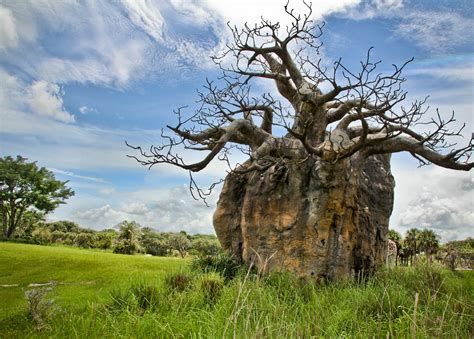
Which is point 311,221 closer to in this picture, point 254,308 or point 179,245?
point 254,308

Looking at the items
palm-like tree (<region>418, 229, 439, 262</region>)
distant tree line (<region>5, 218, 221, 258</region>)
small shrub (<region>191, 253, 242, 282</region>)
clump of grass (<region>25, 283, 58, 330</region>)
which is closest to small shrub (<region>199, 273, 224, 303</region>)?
small shrub (<region>191, 253, 242, 282</region>)

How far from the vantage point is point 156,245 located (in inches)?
1806

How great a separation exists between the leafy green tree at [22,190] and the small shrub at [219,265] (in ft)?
Result: 115

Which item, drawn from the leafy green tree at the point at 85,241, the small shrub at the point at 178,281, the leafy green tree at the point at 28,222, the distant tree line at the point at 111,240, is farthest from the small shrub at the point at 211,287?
the leafy green tree at the point at 28,222

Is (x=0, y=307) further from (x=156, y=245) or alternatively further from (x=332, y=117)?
(x=156, y=245)

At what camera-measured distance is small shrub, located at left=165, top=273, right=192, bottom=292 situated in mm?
7704

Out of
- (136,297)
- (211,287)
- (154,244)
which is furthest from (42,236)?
(211,287)

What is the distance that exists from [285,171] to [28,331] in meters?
6.31

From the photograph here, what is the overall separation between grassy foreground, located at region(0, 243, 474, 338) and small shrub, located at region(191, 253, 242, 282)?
1.65 feet

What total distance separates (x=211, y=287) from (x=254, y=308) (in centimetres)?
346

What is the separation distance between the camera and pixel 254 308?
13.7 feet

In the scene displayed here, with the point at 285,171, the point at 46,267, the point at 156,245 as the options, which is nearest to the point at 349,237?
the point at 285,171

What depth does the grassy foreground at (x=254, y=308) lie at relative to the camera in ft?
12.8

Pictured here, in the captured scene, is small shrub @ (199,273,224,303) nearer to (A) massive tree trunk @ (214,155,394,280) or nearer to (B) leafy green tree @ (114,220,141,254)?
(A) massive tree trunk @ (214,155,394,280)
